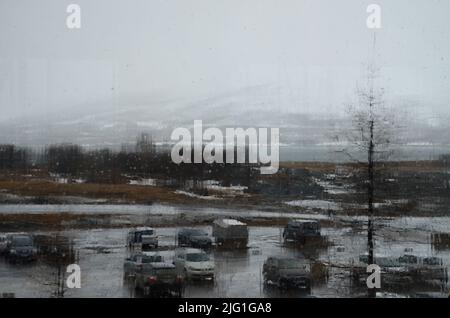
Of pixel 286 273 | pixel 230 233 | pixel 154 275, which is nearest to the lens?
pixel 154 275

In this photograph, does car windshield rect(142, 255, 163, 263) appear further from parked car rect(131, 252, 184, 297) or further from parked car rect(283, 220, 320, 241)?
parked car rect(283, 220, 320, 241)

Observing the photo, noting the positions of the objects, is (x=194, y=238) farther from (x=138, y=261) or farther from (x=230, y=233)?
(x=138, y=261)

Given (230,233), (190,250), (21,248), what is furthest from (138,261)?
(21,248)

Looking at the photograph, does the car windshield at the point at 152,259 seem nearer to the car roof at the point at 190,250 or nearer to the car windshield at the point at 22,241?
the car roof at the point at 190,250

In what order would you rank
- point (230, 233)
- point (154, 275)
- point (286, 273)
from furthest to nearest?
point (230, 233) < point (286, 273) < point (154, 275)

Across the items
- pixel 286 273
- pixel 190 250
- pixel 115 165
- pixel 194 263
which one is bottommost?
pixel 286 273

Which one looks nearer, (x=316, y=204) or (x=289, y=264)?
(x=289, y=264)

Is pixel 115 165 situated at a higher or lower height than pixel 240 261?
higher
